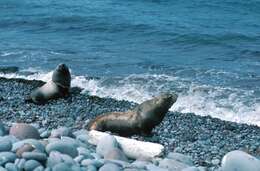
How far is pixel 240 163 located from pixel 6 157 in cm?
245

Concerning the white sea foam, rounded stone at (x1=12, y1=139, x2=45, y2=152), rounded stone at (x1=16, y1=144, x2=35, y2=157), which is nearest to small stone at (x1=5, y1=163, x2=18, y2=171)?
rounded stone at (x1=16, y1=144, x2=35, y2=157)

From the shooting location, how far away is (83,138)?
7781 mm

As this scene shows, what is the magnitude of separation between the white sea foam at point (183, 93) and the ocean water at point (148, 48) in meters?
0.02

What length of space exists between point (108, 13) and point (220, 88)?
13.1m

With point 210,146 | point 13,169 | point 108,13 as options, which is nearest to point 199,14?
point 108,13

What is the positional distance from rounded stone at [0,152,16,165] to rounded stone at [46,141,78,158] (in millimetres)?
444

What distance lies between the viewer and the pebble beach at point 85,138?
6.38 m

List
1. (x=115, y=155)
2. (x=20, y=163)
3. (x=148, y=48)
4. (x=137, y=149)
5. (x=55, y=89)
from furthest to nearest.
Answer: (x=148, y=48) < (x=55, y=89) < (x=137, y=149) < (x=115, y=155) < (x=20, y=163)

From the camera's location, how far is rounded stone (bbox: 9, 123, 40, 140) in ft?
24.2

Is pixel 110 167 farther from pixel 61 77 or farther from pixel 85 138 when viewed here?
pixel 61 77

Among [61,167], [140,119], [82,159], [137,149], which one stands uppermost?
[61,167]

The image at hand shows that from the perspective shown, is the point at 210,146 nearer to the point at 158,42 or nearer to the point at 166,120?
the point at 166,120

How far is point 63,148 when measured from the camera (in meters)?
6.71

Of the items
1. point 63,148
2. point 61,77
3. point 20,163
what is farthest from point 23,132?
point 61,77
